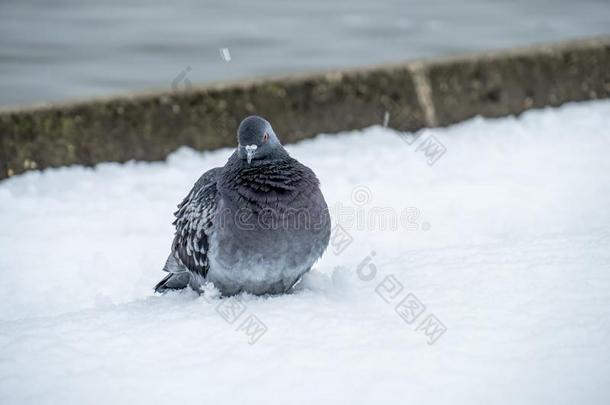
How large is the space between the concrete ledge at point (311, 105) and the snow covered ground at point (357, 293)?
175 millimetres

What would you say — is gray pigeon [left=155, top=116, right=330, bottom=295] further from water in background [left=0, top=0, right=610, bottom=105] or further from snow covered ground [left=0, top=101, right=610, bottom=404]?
water in background [left=0, top=0, right=610, bottom=105]

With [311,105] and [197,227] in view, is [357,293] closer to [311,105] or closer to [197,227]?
[197,227]

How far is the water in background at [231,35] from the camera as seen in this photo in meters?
7.15

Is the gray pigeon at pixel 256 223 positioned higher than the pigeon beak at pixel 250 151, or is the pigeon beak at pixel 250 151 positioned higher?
the pigeon beak at pixel 250 151

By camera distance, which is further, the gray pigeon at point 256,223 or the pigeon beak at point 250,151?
the pigeon beak at point 250,151

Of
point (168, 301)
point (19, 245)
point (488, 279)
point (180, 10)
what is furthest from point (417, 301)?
point (180, 10)

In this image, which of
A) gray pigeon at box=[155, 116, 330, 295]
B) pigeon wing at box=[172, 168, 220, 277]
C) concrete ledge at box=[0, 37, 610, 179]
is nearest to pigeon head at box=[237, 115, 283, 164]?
gray pigeon at box=[155, 116, 330, 295]

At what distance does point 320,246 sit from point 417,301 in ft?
1.64

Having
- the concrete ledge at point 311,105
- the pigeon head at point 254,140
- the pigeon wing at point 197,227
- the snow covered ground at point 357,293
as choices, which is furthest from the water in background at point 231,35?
the pigeon head at point 254,140

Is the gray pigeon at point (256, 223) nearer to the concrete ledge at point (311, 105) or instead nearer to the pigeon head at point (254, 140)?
the pigeon head at point (254, 140)

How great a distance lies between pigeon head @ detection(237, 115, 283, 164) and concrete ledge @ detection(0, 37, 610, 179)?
7.22 feet

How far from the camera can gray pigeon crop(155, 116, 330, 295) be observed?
3.03 meters

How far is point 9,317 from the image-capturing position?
3.65 m

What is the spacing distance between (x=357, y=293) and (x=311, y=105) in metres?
2.69
